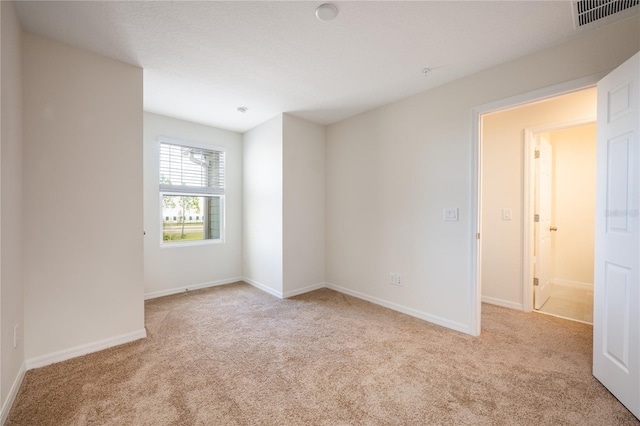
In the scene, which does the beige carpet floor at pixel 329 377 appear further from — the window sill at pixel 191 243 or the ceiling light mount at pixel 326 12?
the ceiling light mount at pixel 326 12

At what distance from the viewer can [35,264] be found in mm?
2031

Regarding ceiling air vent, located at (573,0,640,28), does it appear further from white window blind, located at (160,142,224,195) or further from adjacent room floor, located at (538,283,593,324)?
white window blind, located at (160,142,224,195)

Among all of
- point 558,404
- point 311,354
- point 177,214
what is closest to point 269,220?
point 177,214

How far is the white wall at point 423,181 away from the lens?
7.32ft

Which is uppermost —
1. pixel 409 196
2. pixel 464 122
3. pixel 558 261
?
pixel 464 122

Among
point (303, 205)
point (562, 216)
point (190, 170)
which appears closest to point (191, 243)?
point (190, 170)

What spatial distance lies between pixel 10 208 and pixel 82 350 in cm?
126

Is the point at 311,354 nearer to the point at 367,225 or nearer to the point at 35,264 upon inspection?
the point at 367,225

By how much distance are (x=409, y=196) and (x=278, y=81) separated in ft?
6.31

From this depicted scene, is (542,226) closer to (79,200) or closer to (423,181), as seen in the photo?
(423,181)

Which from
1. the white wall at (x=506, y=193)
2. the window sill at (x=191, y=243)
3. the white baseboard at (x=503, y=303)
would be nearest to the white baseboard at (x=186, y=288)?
the window sill at (x=191, y=243)

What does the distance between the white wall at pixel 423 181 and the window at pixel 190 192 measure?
75.7 inches

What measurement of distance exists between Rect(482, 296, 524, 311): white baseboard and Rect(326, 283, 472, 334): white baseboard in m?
1.10

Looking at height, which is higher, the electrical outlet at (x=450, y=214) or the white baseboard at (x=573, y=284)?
the electrical outlet at (x=450, y=214)
